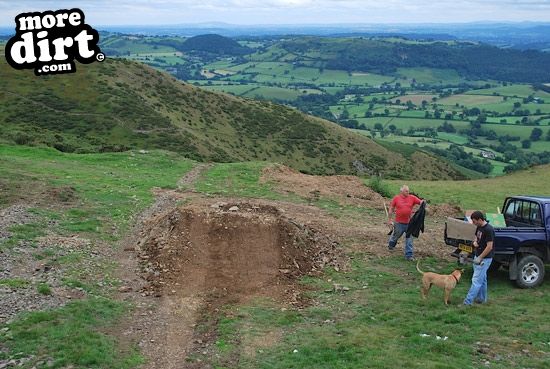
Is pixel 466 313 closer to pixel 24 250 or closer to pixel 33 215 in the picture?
pixel 24 250

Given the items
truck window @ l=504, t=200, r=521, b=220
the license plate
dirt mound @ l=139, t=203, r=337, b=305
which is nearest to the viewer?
dirt mound @ l=139, t=203, r=337, b=305

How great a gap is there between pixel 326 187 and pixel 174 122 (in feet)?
162

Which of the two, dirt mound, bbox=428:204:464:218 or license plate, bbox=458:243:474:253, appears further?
dirt mound, bbox=428:204:464:218

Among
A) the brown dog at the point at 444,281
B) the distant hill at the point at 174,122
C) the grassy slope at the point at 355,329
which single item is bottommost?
the distant hill at the point at 174,122

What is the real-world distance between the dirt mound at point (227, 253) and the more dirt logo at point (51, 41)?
9393mm

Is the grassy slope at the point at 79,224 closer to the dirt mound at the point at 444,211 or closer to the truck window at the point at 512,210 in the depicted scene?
the truck window at the point at 512,210

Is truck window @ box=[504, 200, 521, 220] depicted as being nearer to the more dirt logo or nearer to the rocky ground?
the rocky ground

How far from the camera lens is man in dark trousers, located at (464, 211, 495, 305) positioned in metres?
12.4

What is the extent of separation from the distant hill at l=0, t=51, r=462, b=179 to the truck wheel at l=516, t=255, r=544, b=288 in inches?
1722

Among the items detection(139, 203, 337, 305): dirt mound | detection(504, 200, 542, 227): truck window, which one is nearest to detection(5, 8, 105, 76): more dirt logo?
detection(139, 203, 337, 305): dirt mound

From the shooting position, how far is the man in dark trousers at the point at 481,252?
490 inches

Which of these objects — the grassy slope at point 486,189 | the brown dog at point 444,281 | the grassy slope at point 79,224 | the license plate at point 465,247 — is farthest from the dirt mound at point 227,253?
the grassy slope at point 486,189

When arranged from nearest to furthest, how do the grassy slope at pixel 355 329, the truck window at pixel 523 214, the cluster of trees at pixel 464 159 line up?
the grassy slope at pixel 355 329, the truck window at pixel 523 214, the cluster of trees at pixel 464 159

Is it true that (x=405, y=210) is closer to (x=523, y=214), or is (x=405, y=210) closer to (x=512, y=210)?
(x=512, y=210)
